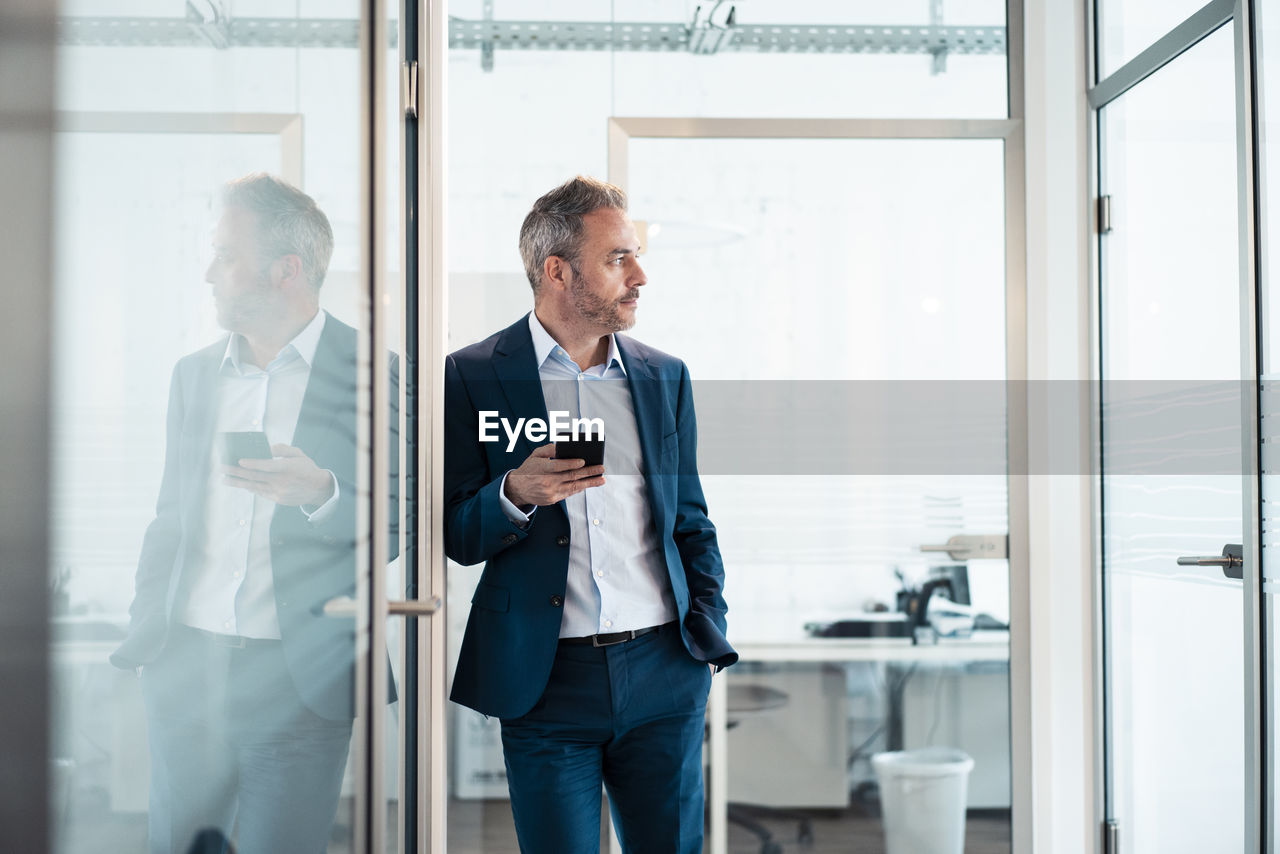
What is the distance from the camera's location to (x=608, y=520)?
2.09 metres

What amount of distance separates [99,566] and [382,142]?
978 mm

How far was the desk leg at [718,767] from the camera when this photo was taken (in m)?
2.74

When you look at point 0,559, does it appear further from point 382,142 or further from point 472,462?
point 472,462

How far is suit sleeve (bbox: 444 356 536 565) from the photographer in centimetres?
197

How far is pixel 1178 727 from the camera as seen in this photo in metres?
2.45

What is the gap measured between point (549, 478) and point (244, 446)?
3.00 ft

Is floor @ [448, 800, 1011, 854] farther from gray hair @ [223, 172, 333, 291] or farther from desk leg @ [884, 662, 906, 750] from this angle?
gray hair @ [223, 172, 333, 291]

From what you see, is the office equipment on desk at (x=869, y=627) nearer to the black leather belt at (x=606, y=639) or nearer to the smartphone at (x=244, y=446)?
the black leather belt at (x=606, y=639)

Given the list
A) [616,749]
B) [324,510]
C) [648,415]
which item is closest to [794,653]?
[616,749]

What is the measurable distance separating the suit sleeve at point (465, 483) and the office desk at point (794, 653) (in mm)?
942

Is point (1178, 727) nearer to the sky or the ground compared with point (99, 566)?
nearer to the ground

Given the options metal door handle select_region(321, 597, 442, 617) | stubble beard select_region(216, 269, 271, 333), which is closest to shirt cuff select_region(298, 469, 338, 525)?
metal door handle select_region(321, 597, 442, 617)

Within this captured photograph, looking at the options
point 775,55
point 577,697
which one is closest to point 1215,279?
point 775,55

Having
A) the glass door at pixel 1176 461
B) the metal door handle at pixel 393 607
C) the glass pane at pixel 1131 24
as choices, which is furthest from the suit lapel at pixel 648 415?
the glass pane at pixel 1131 24
